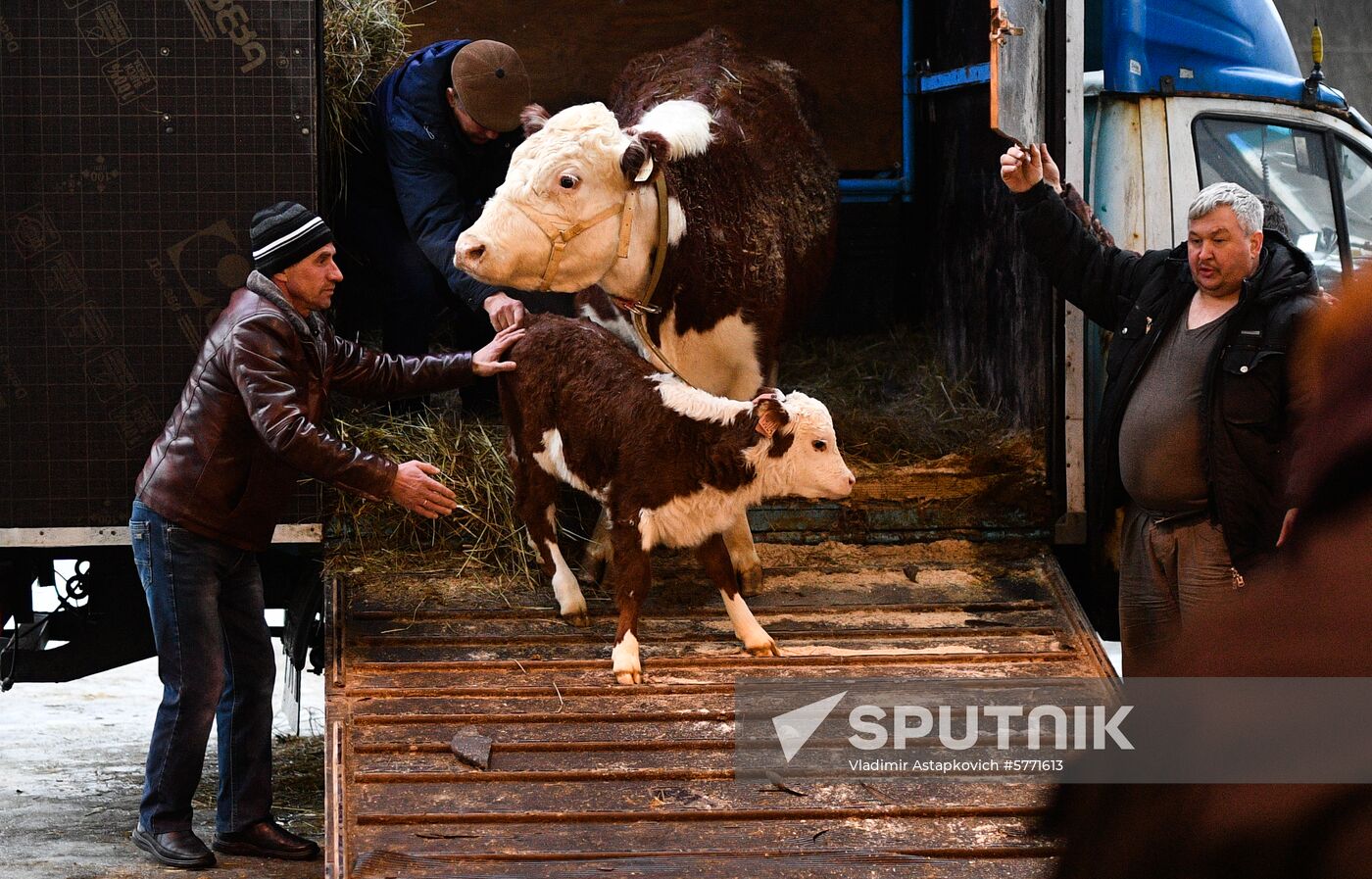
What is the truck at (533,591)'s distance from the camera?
4.22 metres

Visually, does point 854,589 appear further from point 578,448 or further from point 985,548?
point 578,448

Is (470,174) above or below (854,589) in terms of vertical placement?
above

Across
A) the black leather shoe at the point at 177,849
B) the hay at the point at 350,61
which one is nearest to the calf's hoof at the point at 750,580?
the black leather shoe at the point at 177,849

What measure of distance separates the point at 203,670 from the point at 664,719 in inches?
58.0

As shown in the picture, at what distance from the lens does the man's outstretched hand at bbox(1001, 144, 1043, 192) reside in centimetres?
523

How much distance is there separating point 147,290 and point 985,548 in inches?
129

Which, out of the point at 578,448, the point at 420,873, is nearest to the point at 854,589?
the point at 578,448

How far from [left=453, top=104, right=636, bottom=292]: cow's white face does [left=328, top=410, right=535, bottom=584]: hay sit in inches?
35.7

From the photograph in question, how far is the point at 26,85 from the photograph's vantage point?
4.98 metres

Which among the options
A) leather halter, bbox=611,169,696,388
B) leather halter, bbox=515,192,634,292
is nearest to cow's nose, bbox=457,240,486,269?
leather halter, bbox=515,192,634,292

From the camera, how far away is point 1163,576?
4797 millimetres

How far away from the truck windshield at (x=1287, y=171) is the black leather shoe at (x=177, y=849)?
461cm

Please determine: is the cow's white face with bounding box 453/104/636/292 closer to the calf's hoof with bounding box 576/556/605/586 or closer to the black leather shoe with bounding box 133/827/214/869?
the calf's hoof with bounding box 576/556/605/586

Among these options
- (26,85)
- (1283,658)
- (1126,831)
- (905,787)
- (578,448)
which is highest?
(26,85)
